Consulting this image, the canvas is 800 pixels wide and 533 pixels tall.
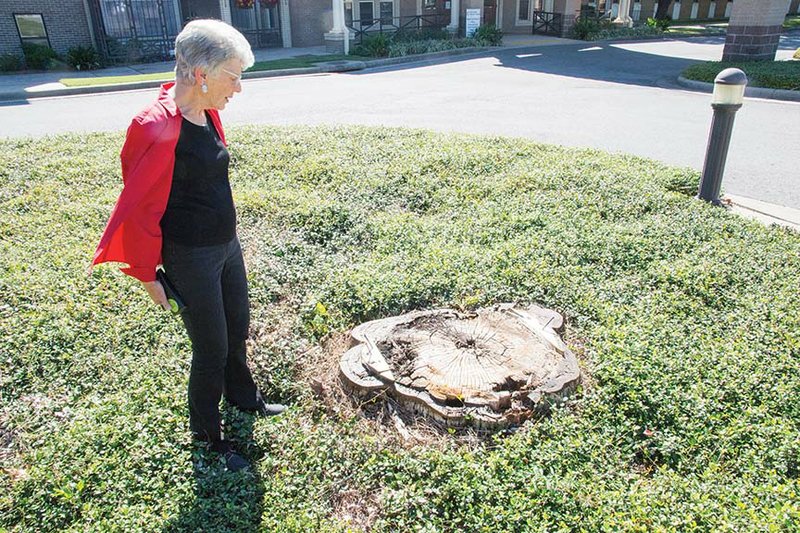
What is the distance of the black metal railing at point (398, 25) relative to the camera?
24.8 meters

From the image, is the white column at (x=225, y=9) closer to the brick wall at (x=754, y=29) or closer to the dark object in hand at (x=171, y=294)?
the brick wall at (x=754, y=29)

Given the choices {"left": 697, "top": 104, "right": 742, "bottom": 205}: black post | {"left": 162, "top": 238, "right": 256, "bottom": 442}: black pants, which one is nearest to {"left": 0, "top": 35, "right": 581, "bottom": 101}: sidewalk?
{"left": 697, "top": 104, "right": 742, "bottom": 205}: black post

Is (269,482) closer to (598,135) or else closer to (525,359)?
(525,359)

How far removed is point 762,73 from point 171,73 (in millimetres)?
14294

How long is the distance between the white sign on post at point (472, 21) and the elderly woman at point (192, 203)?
23.1 meters

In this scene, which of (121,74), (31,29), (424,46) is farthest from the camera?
(424,46)

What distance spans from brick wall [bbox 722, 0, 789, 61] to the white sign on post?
403 inches

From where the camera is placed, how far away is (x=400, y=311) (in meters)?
4.16

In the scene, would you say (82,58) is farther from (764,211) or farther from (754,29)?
(754,29)

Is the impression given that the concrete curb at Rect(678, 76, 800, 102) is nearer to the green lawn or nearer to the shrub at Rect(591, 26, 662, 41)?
the green lawn

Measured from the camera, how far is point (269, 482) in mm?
2877

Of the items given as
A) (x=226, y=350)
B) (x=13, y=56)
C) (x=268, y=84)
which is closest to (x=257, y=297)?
(x=226, y=350)

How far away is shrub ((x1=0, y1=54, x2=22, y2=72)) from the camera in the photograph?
56.6 feet

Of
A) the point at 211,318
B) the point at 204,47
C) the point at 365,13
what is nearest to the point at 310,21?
the point at 365,13
